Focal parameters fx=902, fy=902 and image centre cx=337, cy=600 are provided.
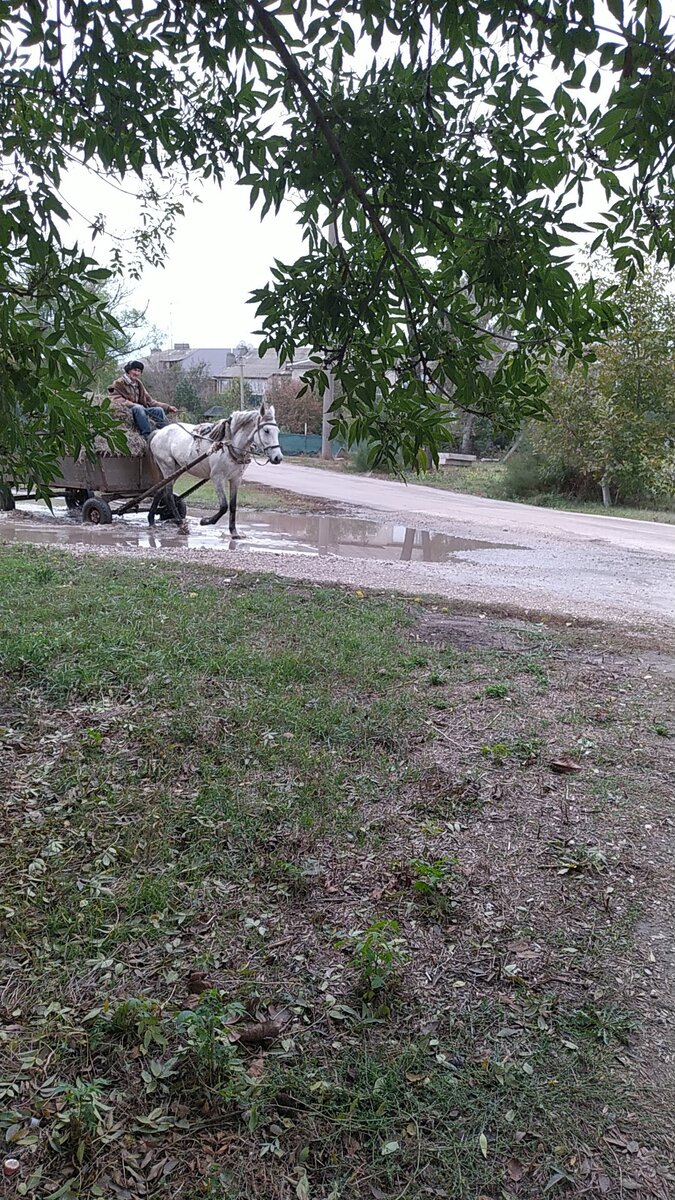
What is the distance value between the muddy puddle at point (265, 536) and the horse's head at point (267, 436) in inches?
59.8

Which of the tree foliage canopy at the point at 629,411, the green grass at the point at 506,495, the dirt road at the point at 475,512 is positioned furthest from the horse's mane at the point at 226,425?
the tree foliage canopy at the point at 629,411

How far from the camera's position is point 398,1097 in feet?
9.48

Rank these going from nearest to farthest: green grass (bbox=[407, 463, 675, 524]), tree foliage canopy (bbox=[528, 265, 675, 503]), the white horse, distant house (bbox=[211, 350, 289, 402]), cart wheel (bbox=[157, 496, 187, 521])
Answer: the white horse < cart wheel (bbox=[157, 496, 187, 521]) < tree foliage canopy (bbox=[528, 265, 675, 503]) < green grass (bbox=[407, 463, 675, 524]) < distant house (bbox=[211, 350, 289, 402])

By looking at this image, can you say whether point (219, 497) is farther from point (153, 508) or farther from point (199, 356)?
point (199, 356)

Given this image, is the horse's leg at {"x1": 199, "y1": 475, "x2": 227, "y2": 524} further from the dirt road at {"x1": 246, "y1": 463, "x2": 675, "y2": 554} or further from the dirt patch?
the dirt patch

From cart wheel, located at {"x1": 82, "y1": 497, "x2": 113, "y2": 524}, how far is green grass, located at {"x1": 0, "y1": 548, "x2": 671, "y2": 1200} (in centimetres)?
953

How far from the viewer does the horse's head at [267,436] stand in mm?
14258

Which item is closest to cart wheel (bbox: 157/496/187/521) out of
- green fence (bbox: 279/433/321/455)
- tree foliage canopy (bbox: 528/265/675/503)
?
tree foliage canopy (bbox: 528/265/675/503)

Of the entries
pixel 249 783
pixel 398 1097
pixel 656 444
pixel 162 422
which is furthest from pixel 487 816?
pixel 656 444

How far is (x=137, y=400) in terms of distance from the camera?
1590 cm

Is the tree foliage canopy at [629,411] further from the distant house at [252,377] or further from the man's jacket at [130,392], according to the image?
the distant house at [252,377]

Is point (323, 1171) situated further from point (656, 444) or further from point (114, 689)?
point (656, 444)

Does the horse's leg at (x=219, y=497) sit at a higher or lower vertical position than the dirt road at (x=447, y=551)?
higher

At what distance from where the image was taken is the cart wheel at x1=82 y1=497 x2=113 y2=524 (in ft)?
52.2
